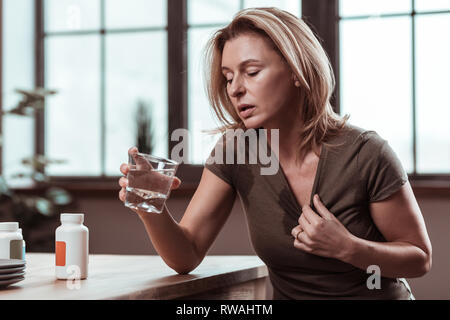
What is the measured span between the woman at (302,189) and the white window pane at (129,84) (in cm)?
194

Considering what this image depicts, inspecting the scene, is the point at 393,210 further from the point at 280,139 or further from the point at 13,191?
the point at 13,191

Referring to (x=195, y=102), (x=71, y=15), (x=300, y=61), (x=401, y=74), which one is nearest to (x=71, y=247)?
(x=300, y=61)

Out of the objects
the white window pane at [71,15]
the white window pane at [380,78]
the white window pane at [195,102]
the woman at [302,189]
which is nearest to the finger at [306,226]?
the woman at [302,189]

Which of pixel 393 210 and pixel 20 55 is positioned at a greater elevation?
pixel 20 55

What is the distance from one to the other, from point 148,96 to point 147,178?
7.57ft

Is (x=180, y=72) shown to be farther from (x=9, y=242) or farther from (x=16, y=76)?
(x=9, y=242)

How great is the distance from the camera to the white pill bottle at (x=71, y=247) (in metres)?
1.28

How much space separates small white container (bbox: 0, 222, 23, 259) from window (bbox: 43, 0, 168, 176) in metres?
2.11

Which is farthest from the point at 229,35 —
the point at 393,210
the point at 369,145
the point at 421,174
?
the point at 421,174

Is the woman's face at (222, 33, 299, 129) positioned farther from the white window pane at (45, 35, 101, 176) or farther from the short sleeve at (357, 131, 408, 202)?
the white window pane at (45, 35, 101, 176)

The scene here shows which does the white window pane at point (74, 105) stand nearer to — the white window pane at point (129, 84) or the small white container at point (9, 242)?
the white window pane at point (129, 84)

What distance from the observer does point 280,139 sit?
157 centimetres

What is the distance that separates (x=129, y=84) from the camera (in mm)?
3535
